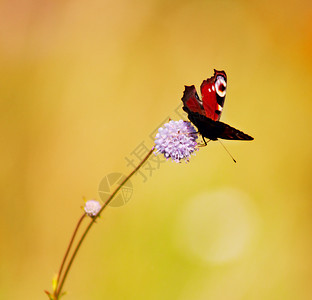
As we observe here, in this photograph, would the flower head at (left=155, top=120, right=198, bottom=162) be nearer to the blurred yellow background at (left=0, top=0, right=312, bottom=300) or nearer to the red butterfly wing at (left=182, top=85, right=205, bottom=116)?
the red butterfly wing at (left=182, top=85, right=205, bottom=116)

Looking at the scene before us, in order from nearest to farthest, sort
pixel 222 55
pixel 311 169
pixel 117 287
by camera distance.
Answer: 1. pixel 117 287
2. pixel 311 169
3. pixel 222 55

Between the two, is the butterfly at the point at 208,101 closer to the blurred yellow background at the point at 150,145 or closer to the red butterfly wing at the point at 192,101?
the red butterfly wing at the point at 192,101

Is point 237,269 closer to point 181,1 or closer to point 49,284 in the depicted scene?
point 49,284

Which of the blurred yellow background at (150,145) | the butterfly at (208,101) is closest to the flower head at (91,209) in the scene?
the butterfly at (208,101)

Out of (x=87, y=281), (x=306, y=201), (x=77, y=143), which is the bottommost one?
(x=87, y=281)

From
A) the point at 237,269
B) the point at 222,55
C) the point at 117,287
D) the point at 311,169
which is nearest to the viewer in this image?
the point at 117,287

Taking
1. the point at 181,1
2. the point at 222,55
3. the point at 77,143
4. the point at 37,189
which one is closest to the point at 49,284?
the point at 37,189
